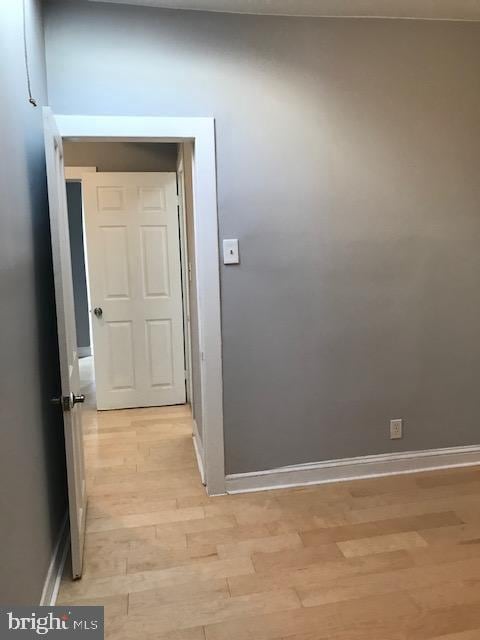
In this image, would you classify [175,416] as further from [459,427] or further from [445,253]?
[445,253]

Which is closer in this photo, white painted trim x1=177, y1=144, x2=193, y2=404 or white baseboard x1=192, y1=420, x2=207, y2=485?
white baseboard x1=192, y1=420, x2=207, y2=485

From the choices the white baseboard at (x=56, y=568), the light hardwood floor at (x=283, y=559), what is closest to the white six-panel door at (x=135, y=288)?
the light hardwood floor at (x=283, y=559)

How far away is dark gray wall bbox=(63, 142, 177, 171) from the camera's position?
13.2 ft

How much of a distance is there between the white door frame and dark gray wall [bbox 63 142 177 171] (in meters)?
1.79

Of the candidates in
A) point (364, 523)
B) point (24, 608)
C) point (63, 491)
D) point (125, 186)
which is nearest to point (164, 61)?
point (125, 186)

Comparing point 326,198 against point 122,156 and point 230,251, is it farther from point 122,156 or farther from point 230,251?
point 122,156

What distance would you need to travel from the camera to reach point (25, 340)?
1709 mm

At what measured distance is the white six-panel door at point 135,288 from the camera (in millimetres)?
4000

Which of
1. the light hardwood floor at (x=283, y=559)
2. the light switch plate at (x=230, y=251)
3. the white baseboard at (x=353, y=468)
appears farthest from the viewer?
the white baseboard at (x=353, y=468)

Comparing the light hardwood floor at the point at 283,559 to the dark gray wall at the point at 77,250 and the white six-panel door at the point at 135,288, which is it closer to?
the white six-panel door at the point at 135,288

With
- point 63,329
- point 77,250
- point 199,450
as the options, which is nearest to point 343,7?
point 63,329

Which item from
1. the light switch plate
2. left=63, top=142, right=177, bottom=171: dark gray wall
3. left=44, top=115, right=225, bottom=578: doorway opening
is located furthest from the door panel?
left=63, top=142, right=177, bottom=171: dark gray wall

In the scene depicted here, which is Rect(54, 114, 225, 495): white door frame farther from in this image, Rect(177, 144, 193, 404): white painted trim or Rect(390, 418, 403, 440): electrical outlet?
Rect(177, 144, 193, 404): white painted trim

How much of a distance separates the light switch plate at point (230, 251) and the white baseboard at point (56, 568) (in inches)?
59.4
